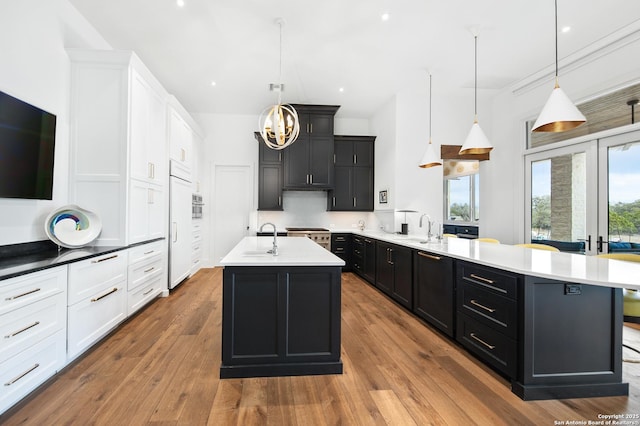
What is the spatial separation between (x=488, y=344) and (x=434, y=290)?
0.80 meters

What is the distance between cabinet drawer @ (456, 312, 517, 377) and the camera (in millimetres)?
2023

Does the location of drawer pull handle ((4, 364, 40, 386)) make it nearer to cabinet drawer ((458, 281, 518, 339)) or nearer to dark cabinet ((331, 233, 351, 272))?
cabinet drawer ((458, 281, 518, 339))

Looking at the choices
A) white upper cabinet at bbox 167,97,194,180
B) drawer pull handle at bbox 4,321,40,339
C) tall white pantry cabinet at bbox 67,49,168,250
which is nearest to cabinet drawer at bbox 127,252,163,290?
tall white pantry cabinet at bbox 67,49,168,250

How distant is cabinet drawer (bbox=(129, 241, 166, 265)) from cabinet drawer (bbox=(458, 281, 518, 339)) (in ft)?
10.9

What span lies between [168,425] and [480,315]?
2.25 metres

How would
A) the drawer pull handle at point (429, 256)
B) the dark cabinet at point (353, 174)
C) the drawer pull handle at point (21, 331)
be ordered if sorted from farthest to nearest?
1. the dark cabinet at point (353, 174)
2. the drawer pull handle at point (429, 256)
3. the drawer pull handle at point (21, 331)

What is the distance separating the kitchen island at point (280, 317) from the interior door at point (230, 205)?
13.6ft

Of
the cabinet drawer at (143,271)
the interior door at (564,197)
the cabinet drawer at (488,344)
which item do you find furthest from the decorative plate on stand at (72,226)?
the interior door at (564,197)

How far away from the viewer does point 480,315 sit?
7.70 ft

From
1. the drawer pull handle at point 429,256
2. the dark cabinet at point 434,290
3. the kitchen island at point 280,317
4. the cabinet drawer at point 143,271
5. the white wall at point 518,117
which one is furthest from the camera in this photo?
the white wall at point 518,117

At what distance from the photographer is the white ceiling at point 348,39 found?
9.81 feet

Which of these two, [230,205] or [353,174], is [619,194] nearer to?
[353,174]

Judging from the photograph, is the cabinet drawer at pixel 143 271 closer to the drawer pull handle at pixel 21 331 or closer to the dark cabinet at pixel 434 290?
the drawer pull handle at pixel 21 331

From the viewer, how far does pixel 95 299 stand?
254cm
